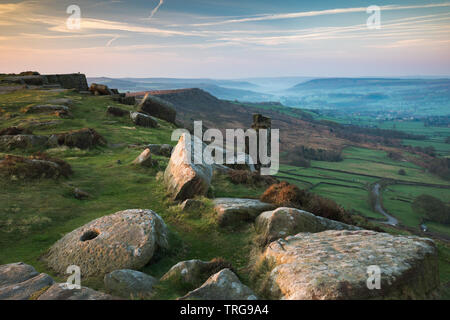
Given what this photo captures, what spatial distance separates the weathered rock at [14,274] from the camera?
21.2 feet

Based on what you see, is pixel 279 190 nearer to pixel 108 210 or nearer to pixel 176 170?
pixel 176 170

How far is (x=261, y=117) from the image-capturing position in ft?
78.5

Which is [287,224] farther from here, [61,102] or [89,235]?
[61,102]

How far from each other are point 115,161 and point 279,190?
11860 mm

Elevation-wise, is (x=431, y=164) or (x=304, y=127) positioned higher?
(x=304, y=127)

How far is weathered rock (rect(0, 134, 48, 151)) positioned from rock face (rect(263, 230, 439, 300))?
19.7m

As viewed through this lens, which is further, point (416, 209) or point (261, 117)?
point (416, 209)

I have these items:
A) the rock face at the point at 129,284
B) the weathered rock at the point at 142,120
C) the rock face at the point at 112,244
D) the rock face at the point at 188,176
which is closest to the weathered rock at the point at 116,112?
the weathered rock at the point at 142,120

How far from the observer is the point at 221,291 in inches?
233

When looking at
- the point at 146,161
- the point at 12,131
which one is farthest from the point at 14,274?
the point at 12,131

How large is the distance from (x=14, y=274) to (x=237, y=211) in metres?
6.77

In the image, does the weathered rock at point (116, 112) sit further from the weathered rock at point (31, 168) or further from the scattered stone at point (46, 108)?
the weathered rock at point (31, 168)
